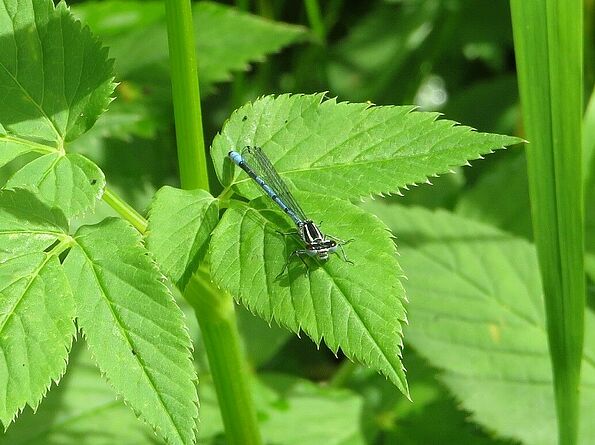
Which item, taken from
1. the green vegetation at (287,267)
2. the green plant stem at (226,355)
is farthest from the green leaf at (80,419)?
the green plant stem at (226,355)

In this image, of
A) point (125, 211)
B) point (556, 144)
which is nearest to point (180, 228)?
point (125, 211)

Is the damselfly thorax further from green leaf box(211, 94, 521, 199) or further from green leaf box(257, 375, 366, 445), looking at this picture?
green leaf box(257, 375, 366, 445)

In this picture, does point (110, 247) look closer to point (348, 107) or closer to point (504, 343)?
point (348, 107)

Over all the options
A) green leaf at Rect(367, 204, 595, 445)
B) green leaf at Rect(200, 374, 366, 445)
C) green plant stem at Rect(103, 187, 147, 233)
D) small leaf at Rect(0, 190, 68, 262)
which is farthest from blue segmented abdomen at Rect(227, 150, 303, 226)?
green leaf at Rect(200, 374, 366, 445)

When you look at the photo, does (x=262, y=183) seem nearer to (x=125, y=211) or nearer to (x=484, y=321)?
(x=125, y=211)

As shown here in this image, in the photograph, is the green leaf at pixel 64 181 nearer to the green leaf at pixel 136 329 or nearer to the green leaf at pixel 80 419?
the green leaf at pixel 136 329
